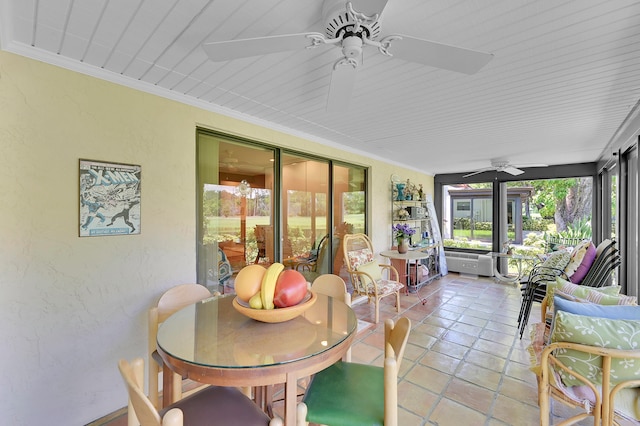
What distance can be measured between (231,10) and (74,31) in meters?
0.90

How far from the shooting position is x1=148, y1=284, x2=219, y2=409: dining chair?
5.23 feet

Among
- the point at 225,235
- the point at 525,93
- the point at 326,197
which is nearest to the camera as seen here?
the point at 525,93

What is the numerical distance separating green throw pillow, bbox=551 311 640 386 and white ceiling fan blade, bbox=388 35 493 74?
54.7 inches

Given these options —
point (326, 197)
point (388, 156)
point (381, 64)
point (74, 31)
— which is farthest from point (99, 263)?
point (388, 156)

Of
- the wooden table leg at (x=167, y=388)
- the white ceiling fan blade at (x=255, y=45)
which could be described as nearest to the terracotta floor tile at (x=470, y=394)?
the wooden table leg at (x=167, y=388)

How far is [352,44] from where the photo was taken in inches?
48.6

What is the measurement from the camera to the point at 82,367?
179 centimetres

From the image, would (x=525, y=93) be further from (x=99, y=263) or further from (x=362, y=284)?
(x=99, y=263)

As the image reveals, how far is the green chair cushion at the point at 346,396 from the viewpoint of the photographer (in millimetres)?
1215

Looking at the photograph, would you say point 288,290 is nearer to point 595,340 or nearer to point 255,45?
point 255,45

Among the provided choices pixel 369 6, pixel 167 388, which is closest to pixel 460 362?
pixel 167 388

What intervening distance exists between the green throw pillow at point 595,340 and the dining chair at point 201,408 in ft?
5.00

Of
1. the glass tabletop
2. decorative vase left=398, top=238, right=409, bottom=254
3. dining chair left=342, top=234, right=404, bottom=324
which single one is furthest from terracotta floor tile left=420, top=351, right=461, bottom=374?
decorative vase left=398, top=238, right=409, bottom=254

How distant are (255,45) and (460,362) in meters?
3.01
